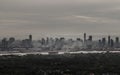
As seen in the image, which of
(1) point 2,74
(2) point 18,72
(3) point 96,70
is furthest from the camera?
(3) point 96,70

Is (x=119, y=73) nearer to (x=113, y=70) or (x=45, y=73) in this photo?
(x=113, y=70)

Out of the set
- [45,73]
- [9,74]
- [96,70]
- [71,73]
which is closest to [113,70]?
[96,70]

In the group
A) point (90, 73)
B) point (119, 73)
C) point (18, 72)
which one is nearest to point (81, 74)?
point (90, 73)

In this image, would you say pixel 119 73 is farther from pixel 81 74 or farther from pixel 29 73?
pixel 29 73

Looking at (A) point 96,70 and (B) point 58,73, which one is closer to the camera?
(B) point 58,73

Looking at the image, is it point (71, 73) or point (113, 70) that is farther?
point (113, 70)

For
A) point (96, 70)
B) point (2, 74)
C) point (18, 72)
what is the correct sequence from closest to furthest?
1. point (2, 74)
2. point (18, 72)
3. point (96, 70)

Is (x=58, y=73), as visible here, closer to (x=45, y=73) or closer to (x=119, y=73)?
(x=45, y=73)
